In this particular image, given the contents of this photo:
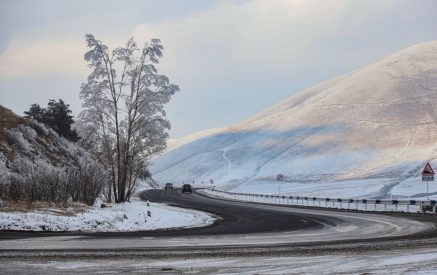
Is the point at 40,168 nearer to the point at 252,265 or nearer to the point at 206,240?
the point at 206,240

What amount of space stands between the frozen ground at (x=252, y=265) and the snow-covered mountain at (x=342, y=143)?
8001 cm

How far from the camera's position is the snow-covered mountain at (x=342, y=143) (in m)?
121

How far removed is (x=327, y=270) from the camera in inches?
447

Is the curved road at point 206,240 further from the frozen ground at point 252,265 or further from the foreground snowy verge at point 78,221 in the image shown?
the frozen ground at point 252,265

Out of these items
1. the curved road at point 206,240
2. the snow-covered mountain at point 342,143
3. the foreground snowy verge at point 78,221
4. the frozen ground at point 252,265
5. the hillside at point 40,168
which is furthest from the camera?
the snow-covered mountain at point 342,143

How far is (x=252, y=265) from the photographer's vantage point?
12359 mm

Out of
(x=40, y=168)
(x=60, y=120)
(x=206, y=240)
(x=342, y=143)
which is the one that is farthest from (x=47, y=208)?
(x=342, y=143)

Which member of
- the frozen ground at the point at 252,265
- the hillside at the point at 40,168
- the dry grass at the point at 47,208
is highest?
the hillside at the point at 40,168

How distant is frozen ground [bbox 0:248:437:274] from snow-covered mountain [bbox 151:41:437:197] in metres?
80.0

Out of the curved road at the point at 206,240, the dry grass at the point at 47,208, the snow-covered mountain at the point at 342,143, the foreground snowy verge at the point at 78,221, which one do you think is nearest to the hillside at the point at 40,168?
the dry grass at the point at 47,208

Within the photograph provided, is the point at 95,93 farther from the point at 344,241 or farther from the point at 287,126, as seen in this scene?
the point at 287,126

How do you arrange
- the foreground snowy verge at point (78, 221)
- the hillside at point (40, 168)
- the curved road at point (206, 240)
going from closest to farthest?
the curved road at point (206, 240)
the foreground snowy verge at point (78, 221)
the hillside at point (40, 168)

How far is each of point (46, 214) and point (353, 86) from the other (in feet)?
578

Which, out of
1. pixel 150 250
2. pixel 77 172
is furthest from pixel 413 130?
pixel 150 250
